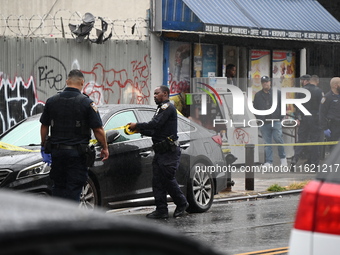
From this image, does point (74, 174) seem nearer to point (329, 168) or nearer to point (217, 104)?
point (329, 168)

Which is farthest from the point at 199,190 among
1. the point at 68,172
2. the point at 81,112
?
the point at 81,112

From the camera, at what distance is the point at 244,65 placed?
72.6ft

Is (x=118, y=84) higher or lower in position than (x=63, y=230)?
lower

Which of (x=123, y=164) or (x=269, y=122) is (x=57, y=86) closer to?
(x=269, y=122)

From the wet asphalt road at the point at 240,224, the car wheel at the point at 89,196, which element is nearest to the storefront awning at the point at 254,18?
the wet asphalt road at the point at 240,224

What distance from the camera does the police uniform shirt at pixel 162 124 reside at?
36.7 feet

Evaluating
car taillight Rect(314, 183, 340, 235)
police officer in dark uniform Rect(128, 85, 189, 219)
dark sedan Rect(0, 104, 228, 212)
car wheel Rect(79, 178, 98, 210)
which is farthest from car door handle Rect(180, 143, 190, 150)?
car taillight Rect(314, 183, 340, 235)

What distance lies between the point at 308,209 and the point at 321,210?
0.07 m

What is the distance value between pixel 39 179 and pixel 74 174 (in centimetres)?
108

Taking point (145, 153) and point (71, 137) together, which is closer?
point (71, 137)

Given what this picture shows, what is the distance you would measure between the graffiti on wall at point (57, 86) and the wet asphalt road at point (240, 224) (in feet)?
16.5

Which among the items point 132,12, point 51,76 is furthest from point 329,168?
point 132,12

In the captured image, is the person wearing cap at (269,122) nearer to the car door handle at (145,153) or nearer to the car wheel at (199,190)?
the car wheel at (199,190)

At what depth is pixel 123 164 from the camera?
11227 mm
